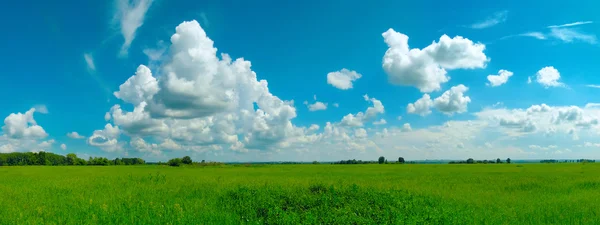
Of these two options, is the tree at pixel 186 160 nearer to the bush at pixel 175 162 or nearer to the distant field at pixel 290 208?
the bush at pixel 175 162

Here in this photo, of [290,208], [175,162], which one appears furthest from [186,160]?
[290,208]

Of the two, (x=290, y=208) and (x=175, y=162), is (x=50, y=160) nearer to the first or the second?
(x=175, y=162)

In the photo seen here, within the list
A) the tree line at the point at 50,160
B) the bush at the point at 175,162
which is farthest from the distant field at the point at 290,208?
the tree line at the point at 50,160

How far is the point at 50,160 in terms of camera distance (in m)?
107

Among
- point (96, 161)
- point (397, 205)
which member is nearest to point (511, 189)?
point (397, 205)

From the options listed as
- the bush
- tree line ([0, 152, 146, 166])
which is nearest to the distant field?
the bush

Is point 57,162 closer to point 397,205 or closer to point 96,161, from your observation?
point 96,161

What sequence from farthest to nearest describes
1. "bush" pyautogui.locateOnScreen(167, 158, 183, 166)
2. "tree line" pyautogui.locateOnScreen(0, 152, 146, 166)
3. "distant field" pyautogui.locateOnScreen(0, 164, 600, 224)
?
1. "tree line" pyautogui.locateOnScreen(0, 152, 146, 166)
2. "bush" pyautogui.locateOnScreen(167, 158, 183, 166)
3. "distant field" pyautogui.locateOnScreen(0, 164, 600, 224)

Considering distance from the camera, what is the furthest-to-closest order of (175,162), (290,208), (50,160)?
(50,160)
(175,162)
(290,208)

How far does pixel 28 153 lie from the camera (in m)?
111

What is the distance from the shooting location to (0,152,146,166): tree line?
97.1 m

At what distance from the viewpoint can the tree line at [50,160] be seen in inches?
3824

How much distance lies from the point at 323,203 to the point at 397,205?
2.65 meters

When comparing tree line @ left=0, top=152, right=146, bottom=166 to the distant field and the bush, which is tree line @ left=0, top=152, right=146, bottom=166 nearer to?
the bush
